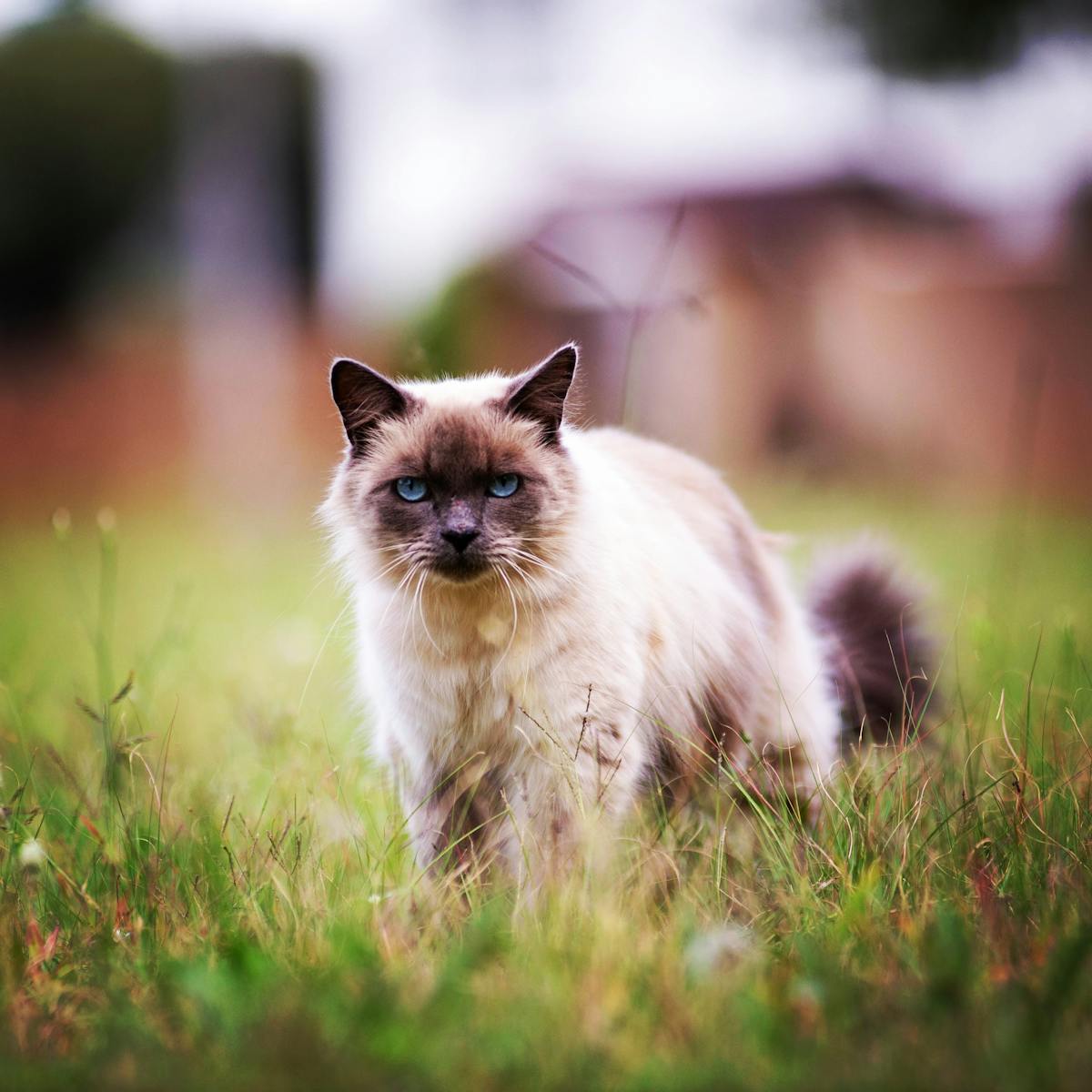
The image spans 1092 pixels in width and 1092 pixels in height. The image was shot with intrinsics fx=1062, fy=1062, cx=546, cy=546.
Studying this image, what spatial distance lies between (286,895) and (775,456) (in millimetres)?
11708

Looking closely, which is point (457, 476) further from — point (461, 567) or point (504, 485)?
point (461, 567)

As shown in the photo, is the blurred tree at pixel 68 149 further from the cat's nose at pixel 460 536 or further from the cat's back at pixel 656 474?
the cat's nose at pixel 460 536

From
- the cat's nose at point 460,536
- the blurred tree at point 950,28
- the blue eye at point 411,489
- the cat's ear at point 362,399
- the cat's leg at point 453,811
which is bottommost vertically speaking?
the cat's leg at point 453,811

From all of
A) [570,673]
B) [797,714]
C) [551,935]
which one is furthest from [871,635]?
[551,935]

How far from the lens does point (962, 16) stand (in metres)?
10.7

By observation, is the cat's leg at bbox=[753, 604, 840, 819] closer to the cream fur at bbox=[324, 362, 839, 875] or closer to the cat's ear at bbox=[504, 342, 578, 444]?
the cream fur at bbox=[324, 362, 839, 875]

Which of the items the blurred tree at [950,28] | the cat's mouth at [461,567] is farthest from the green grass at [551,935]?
the blurred tree at [950,28]

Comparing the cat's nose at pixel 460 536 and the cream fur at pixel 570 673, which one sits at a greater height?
the cat's nose at pixel 460 536

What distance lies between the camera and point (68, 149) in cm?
1842

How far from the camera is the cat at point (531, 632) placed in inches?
101

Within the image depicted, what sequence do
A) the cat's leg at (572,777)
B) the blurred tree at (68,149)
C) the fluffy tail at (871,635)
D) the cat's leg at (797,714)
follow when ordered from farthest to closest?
the blurred tree at (68,149)
the fluffy tail at (871,635)
the cat's leg at (797,714)
the cat's leg at (572,777)

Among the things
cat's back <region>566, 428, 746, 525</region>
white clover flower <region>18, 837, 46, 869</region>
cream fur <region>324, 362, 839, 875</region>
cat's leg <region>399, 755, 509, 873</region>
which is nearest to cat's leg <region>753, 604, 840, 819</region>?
cream fur <region>324, 362, 839, 875</region>

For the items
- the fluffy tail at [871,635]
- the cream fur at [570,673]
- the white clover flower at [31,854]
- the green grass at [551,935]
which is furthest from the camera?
the fluffy tail at [871,635]

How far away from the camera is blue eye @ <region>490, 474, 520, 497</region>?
2.77 m
